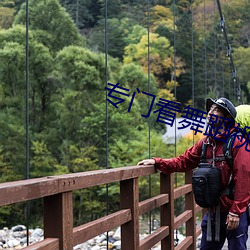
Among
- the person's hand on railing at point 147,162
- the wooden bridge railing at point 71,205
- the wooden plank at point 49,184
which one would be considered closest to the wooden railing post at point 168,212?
the wooden bridge railing at point 71,205

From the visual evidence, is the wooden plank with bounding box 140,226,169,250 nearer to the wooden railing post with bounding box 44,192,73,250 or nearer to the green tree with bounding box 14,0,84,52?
the wooden railing post with bounding box 44,192,73,250

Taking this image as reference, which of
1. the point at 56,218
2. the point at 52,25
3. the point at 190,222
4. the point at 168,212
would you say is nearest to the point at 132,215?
the point at 168,212

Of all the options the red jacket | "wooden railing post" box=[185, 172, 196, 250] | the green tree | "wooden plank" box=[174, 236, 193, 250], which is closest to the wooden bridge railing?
"wooden plank" box=[174, 236, 193, 250]

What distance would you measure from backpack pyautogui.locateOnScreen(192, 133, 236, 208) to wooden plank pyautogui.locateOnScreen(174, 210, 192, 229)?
71cm

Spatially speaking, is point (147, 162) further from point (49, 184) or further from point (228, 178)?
point (49, 184)

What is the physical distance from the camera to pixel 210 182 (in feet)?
6.38

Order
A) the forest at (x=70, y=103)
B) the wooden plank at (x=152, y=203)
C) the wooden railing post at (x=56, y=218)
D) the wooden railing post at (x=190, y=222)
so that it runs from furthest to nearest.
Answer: the forest at (x=70, y=103) → the wooden railing post at (x=190, y=222) → the wooden plank at (x=152, y=203) → the wooden railing post at (x=56, y=218)

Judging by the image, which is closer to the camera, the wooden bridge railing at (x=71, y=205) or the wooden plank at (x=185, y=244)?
the wooden bridge railing at (x=71, y=205)

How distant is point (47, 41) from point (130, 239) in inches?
550

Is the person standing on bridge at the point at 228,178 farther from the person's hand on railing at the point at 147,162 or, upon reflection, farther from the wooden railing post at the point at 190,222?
the wooden railing post at the point at 190,222

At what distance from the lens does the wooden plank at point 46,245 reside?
123cm

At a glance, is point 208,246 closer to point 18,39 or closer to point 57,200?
point 57,200

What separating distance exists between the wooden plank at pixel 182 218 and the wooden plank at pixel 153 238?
238mm

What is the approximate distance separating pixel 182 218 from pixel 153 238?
67 centimetres
